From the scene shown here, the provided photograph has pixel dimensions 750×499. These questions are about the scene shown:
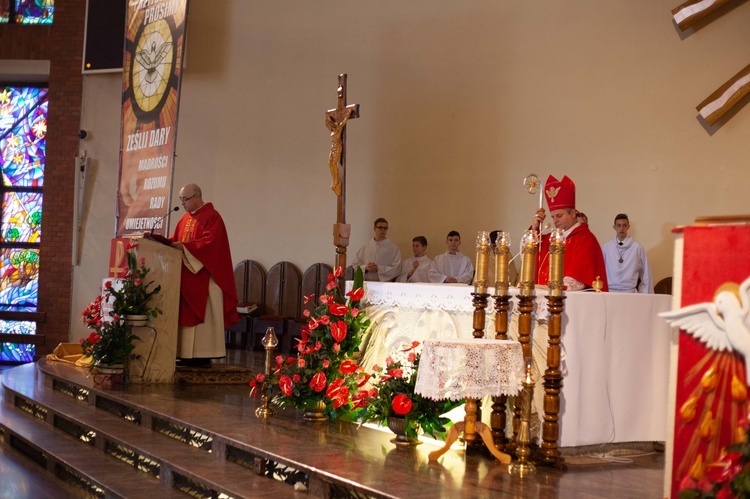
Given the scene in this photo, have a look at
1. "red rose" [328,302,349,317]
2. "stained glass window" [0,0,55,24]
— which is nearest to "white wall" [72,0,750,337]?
"stained glass window" [0,0,55,24]

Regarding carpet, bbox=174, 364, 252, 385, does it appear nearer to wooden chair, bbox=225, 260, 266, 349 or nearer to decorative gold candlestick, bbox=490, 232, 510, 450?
decorative gold candlestick, bbox=490, 232, 510, 450

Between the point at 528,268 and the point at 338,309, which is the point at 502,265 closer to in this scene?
the point at 528,268

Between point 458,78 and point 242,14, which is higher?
point 242,14

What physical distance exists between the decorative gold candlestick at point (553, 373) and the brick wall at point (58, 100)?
891cm

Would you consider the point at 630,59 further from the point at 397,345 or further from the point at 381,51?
the point at 397,345

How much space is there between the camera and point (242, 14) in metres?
11.6

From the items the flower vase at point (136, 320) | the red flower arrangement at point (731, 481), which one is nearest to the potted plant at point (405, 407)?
the red flower arrangement at point (731, 481)

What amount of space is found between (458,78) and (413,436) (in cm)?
634

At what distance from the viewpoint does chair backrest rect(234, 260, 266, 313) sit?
36.3 ft

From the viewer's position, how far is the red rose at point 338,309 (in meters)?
5.23

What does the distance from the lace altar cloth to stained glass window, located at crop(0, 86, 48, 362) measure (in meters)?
9.17

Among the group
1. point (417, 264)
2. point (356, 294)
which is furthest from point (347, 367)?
point (417, 264)

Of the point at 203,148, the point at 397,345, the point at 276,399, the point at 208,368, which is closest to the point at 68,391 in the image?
the point at 208,368

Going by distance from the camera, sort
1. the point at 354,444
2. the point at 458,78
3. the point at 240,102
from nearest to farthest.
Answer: the point at 354,444, the point at 458,78, the point at 240,102
